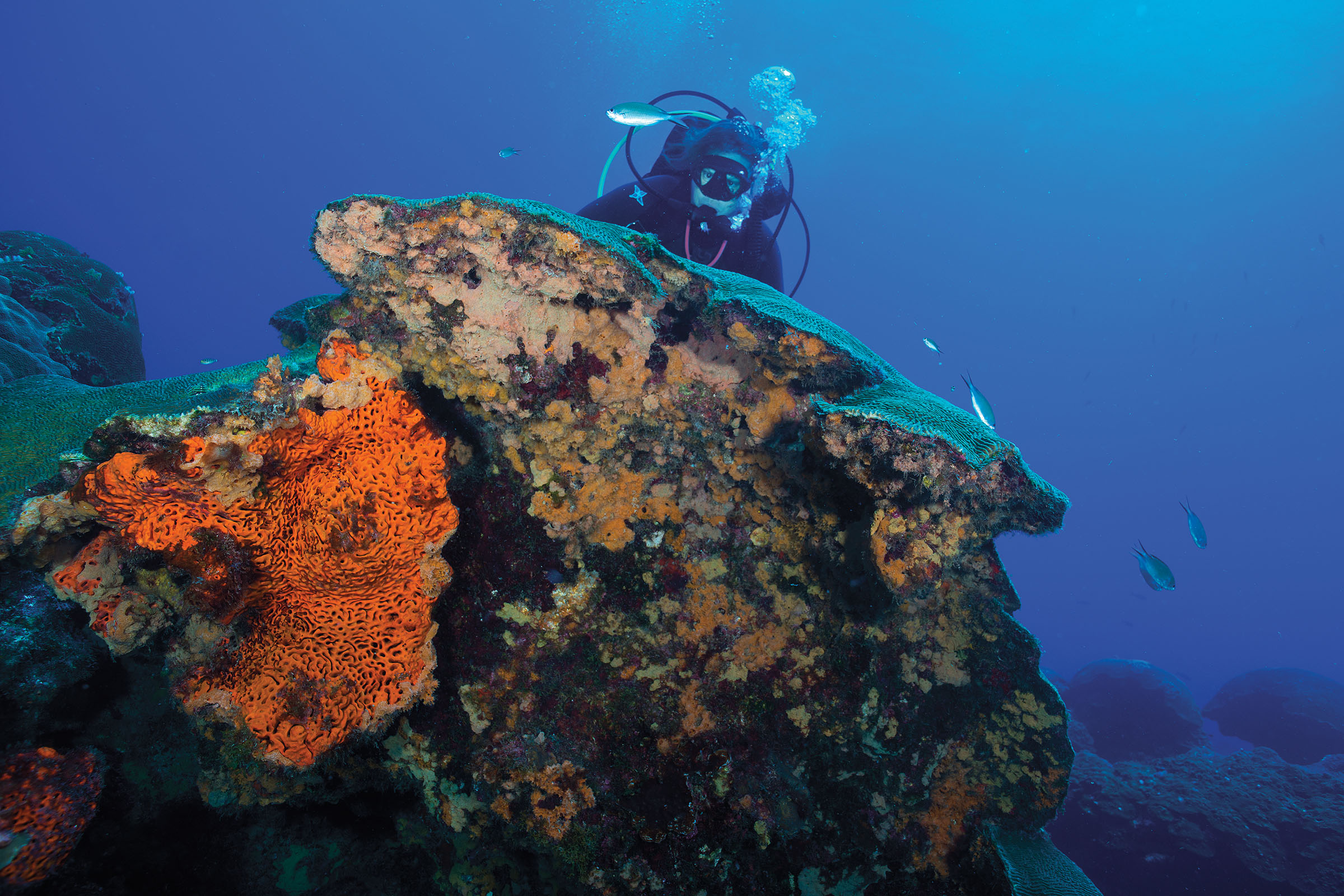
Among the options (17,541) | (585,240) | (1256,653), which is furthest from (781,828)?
(1256,653)

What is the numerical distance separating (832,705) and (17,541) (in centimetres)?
339

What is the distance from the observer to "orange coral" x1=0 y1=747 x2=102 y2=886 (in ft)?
5.83

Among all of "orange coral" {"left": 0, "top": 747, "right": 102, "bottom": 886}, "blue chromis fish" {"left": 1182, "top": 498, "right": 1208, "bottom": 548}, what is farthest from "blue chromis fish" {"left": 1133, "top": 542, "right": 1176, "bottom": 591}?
"orange coral" {"left": 0, "top": 747, "right": 102, "bottom": 886}

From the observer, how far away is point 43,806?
1860 mm

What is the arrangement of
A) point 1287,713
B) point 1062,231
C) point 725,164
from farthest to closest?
point 1062,231
point 1287,713
point 725,164

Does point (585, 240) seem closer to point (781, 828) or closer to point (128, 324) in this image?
point (781, 828)

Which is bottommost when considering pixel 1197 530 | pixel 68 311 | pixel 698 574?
pixel 68 311

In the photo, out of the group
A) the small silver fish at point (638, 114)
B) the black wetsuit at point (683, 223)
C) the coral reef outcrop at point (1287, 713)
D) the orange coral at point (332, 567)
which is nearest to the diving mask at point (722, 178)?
the black wetsuit at point (683, 223)

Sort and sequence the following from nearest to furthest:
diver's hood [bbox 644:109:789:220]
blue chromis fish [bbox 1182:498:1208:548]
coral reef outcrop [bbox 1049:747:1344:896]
A: diver's hood [bbox 644:109:789:220]
coral reef outcrop [bbox 1049:747:1344:896]
blue chromis fish [bbox 1182:498:1208:548]

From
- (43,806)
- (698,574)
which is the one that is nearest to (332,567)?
(43,806)

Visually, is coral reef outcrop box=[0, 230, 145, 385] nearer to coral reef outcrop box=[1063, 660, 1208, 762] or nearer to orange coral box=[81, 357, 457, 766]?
orange coral box=[81, 357, 457, 766]

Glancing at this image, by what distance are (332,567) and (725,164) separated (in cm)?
444

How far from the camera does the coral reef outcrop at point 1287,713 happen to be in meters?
13.3

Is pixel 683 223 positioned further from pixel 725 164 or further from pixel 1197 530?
pixel 1197 530
